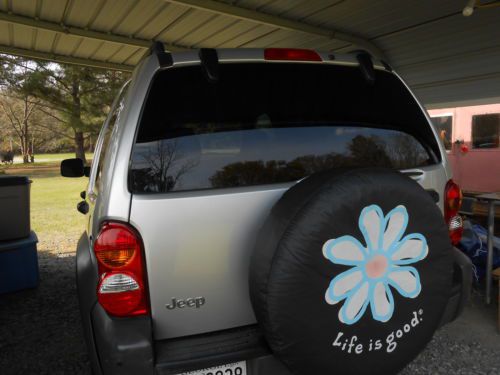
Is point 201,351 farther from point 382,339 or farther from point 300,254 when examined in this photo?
point 382,339

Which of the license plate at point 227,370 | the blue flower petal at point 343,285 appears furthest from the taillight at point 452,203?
the license plate at point 227,370

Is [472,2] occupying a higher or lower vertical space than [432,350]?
higher

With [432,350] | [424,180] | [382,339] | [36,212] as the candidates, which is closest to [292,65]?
[424,180]

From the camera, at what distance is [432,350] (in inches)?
116

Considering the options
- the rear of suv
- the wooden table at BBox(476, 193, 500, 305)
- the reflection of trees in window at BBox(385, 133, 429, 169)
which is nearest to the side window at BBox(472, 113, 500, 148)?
the wooden table at BBox(476, 193, 500, 305)

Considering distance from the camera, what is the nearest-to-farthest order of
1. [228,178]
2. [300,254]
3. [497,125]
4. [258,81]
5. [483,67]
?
1. [300,254]
2. [228,178]
3. [258,81]
4. [483,67]
5. [497,125]

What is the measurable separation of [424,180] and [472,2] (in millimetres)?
2436

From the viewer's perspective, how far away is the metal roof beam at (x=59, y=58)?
18.2ft

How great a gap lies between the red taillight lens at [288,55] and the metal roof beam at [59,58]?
16.6ft

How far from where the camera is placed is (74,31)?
471 centimetres

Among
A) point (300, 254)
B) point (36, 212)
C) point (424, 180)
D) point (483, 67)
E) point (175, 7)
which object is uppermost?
point (175, 7)

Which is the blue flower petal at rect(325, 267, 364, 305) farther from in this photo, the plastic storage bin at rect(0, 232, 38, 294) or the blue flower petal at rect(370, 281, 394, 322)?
the plastic storage bin at rect(0, 232, 38, 294)


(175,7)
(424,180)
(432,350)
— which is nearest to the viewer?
(424,180)

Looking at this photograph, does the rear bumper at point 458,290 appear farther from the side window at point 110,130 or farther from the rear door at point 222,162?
the side window at point 110,130
